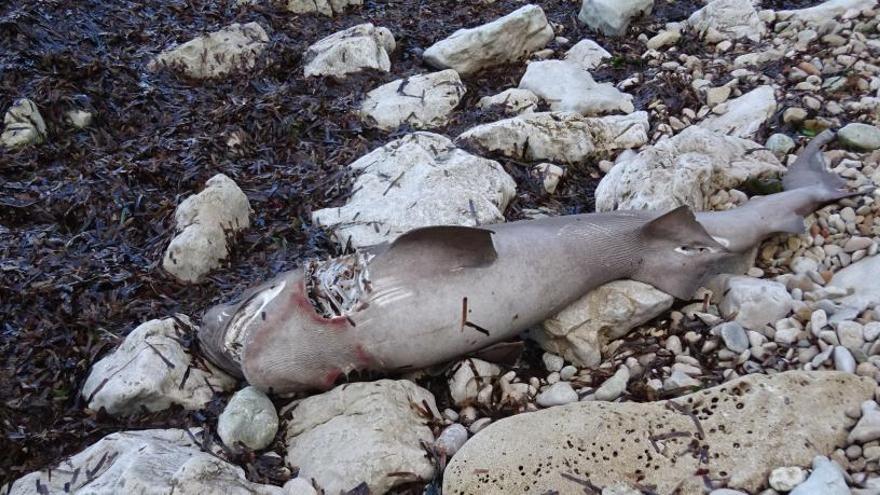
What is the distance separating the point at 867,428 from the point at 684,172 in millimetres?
1974

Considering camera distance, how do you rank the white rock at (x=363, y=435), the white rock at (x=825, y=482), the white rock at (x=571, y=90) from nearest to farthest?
the white rock at (x=825, y=482) < the white rock at (x=363, y=435) < the white rock at (x=571, y=90)

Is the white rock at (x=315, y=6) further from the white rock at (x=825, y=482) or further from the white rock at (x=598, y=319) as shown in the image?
the white rock at (x=825, y=482)

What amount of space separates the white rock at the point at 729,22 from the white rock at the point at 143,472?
5.52 metres

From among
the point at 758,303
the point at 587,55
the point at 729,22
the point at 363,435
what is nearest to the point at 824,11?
the point at 729,22

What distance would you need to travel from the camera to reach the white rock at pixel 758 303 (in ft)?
12.9

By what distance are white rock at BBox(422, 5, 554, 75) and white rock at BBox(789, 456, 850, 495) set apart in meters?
4.82

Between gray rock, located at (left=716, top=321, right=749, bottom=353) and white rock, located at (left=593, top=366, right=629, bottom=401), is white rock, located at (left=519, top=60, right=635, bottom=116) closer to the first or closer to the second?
gray rock, located at (left=716, top=321, right=749, bottom=353)

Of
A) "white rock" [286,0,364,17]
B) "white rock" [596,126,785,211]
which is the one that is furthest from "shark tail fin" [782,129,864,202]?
"white rock" [286,0,364,17]

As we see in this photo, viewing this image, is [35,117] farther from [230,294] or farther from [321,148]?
[230,294]

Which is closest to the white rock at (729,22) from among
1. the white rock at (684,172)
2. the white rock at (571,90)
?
the white rock at (571,90)

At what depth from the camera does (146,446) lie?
312 cm

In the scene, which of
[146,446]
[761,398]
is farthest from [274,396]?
[761,398]

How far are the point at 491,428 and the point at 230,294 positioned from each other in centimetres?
181

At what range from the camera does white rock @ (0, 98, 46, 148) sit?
5.80 m
